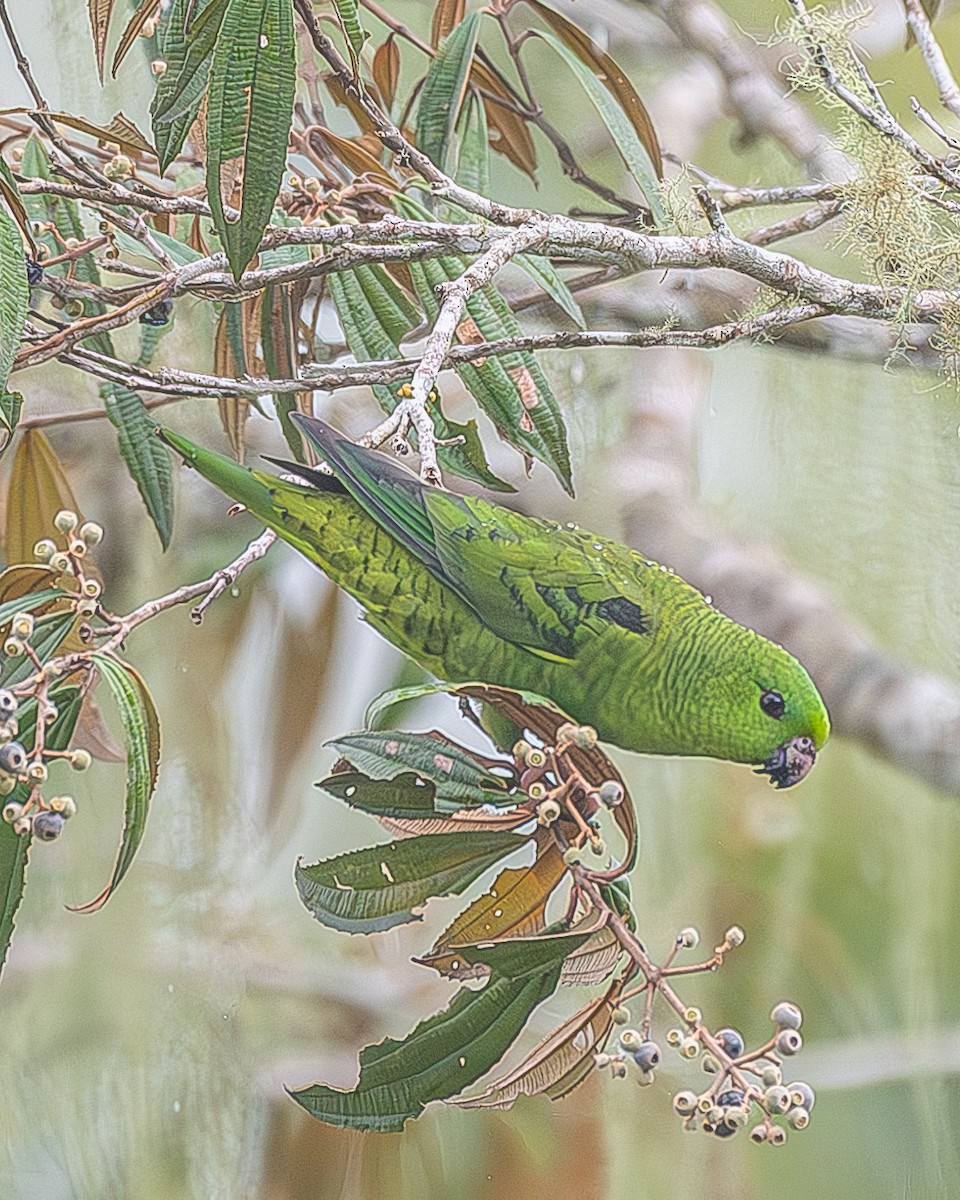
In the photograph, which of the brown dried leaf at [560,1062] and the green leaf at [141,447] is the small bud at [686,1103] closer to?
the brown dried leaf at [560,1062]

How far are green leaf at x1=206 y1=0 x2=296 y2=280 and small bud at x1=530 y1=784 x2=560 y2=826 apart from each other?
25 cm

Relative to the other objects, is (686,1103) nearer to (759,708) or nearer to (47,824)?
(759,708)

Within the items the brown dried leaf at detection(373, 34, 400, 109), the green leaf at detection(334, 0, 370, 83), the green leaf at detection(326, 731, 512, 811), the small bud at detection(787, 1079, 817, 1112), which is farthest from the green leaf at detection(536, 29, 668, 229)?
the small bud at detection(787, 1079, 817, 1112)

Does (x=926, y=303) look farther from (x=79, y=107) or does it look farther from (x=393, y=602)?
(x=79, y=107)

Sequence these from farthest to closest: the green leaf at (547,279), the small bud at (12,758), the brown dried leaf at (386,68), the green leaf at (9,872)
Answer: the brown dried leaf at (386,68)
the green leaf at (547,279)
the green leaf at (9,872)
the small bud at (12,758)

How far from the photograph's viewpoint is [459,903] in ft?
2.81

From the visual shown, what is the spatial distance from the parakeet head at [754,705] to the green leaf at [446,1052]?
149 millimetres

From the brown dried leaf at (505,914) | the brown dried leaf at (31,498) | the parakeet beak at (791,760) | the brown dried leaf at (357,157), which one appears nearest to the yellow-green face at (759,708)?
the parakeet beak at (791,760)

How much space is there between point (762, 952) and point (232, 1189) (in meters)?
0.44

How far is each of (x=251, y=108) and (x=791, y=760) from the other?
0.38m

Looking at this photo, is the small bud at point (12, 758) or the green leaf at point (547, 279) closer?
the small bud at point (12, 758)

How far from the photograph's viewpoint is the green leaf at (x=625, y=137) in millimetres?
723

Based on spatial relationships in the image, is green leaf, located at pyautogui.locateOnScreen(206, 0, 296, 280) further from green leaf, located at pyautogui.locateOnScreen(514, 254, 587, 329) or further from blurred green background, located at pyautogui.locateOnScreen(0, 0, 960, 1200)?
blurred green background, located at pyautogui.locateOnScreen(0, 0, 960, 1200)

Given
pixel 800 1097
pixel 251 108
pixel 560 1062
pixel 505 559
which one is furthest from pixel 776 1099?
pixel 251 108
